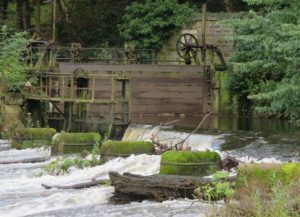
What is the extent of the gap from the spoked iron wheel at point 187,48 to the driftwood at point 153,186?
1584cm

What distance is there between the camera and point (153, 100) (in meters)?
24.6

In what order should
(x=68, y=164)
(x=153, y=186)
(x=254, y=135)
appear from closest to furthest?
1. (x=153, y=186)
2. (x=68, y=164)
3. (x=254, y=135)

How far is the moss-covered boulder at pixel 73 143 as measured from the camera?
16.9 meters

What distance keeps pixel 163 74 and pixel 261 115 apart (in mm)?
4113

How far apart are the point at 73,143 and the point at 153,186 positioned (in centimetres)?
660

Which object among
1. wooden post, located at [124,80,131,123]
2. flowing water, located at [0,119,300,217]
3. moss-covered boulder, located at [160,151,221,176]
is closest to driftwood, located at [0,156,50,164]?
flowing water, located at [0,119,300,217]

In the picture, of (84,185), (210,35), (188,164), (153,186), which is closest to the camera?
(153,186)

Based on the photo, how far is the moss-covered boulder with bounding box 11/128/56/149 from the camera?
19.0 m

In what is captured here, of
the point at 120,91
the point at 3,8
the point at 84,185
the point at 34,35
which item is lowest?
the point at 84,185

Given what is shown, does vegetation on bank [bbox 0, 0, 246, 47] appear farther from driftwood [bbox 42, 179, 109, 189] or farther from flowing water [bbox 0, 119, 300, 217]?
driftwood [bbox 42, 179, 109, 189]

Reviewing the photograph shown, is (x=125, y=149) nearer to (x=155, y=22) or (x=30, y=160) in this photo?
(x=30, y=160)

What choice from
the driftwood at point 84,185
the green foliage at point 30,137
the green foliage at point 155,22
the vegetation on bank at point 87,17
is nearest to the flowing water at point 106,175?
the driftwood at point 84,185

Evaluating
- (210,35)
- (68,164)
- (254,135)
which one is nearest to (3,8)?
(210,35)

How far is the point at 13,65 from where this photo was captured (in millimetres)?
22375
